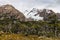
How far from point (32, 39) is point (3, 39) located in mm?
3216

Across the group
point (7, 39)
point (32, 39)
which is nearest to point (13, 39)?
point (7, 39)

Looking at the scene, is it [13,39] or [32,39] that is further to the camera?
[32,39]

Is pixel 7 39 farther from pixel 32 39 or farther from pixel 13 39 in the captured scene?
pixel 32 39

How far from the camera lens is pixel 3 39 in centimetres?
1928

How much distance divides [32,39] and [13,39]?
229 cm

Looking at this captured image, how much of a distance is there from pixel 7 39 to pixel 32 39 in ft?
9.40

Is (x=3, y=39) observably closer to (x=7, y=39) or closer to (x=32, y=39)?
(x=7, y=39)

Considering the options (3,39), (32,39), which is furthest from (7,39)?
(32,39)

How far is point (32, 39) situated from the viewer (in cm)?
2078

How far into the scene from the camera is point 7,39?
1931 cm

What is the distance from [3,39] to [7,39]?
0.39 m

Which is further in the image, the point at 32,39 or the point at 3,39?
the point at 32,39

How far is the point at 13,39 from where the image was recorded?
63.9 ft
